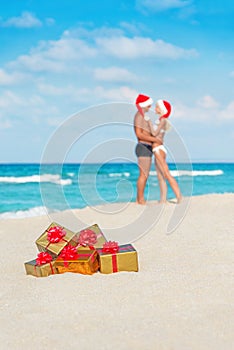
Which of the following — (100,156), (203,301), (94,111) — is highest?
(94,111)

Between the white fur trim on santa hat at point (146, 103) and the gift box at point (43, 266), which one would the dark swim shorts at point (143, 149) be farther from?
the gift box at point (43, 266)

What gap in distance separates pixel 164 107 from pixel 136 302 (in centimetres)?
536

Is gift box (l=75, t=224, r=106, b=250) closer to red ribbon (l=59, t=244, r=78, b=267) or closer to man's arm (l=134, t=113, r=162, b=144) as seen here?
red ribbon (l=59, t=244, r=78, b=267)

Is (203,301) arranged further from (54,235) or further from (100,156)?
(100,156)

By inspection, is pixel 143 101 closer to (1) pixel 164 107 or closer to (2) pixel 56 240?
(1) pixel 164 107

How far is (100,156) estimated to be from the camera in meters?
6.25

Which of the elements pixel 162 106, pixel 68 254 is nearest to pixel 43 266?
pixel 68 254

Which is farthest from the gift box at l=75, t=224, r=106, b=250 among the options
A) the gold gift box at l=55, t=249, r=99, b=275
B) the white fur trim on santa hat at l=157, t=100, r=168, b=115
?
the white fur trim on santa hat at l=157, t=100, r=168, b=115

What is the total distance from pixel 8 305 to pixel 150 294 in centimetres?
99

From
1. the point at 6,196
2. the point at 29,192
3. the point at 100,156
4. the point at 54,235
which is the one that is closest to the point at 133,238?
the point at 100,156

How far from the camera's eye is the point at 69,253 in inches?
154

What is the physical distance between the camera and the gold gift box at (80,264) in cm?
390

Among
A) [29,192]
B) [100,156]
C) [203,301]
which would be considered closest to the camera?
[203,301]

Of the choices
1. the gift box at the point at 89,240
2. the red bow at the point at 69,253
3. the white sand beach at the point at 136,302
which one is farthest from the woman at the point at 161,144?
the red bow at the point at 69,253
